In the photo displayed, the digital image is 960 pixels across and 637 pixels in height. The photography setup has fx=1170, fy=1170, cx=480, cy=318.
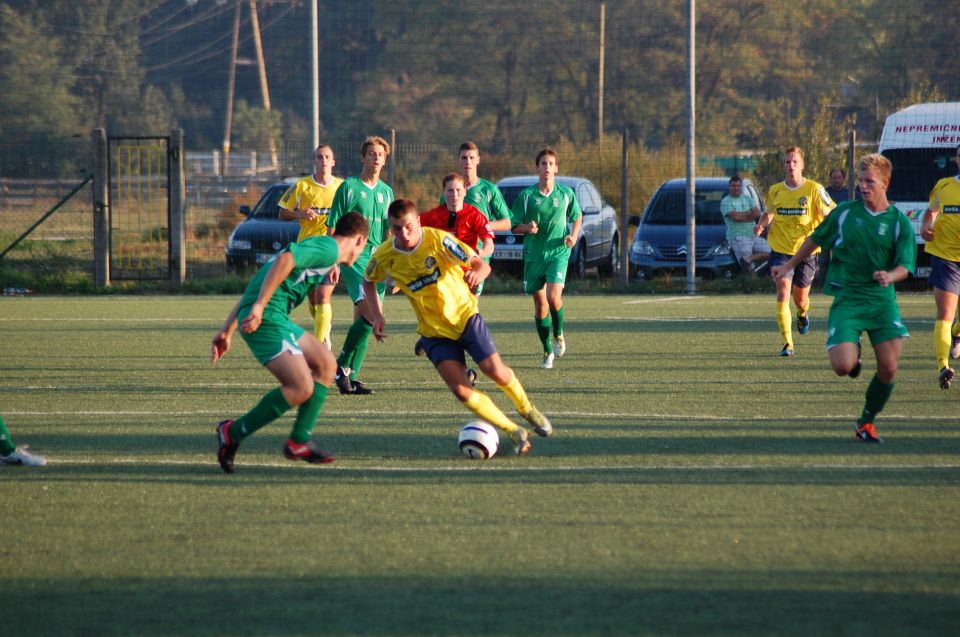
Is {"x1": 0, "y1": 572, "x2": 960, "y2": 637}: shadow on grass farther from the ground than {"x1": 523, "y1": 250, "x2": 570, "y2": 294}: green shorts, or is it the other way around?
{"x1": 523, "y1": 250, "x2": 570, "y2": 294}: green shorts

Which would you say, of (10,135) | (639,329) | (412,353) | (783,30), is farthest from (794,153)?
(10,135)

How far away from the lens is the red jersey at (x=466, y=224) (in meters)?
9.65

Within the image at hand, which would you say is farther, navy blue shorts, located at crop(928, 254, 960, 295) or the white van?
the white van

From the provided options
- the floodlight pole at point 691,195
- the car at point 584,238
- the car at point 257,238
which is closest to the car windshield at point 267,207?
the car at point 257,238

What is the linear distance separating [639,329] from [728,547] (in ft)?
31.1

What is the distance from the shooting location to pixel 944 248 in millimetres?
9852

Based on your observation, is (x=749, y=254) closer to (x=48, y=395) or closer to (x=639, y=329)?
(x=639, y=329)

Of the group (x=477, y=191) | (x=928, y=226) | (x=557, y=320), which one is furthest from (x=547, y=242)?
(x=928, y=226)

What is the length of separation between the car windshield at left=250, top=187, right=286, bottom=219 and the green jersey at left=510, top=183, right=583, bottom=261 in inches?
401

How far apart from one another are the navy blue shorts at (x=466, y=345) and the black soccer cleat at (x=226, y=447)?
1.27 metres

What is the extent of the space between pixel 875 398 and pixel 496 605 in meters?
3.89

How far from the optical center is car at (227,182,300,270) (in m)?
20.7

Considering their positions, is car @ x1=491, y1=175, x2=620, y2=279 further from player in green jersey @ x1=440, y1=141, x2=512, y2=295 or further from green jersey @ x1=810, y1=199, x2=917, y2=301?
green jersey @ x1=810, y1=199, x2=917, y2=301

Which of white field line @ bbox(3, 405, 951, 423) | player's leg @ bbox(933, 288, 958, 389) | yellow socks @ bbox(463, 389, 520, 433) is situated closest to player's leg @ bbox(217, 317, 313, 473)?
yellow socks @ bbox(463, 389, 520, 433)
